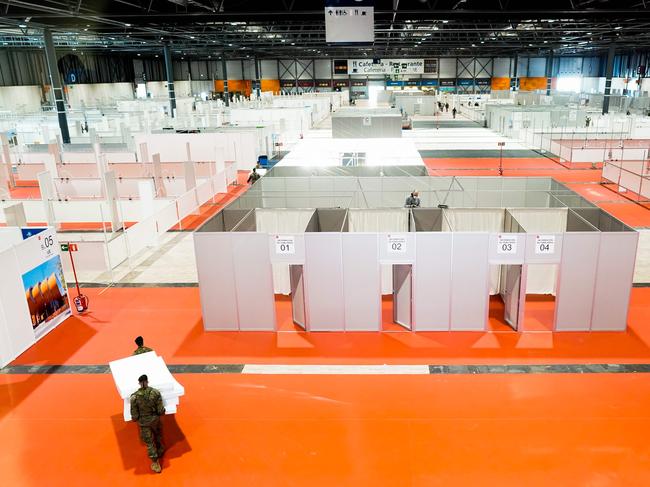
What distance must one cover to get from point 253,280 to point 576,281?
636 cm

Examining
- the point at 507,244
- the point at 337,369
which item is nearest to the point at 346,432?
the point at 337,369

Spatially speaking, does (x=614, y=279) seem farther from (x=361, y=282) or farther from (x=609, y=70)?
(x=609, y=70)

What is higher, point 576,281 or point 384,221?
point 384,221

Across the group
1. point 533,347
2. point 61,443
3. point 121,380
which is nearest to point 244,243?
point 121,380

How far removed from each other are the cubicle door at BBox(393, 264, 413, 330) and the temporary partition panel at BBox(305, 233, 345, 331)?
1191 millimetres

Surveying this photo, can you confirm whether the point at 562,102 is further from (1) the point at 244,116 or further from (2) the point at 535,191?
(2) the point at 535,191

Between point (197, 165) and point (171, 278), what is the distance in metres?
11.5

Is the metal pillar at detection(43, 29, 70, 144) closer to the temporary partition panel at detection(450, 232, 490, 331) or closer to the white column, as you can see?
the white column

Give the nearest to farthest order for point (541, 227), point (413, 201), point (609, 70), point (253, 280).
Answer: point (253, 280) → point (541, 227) → point (413, 201) → point (609, 70)

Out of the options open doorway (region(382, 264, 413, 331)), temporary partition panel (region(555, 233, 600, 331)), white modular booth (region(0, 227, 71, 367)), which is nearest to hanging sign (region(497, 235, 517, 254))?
temporary partition panel (region(555, 233, 600, 331))

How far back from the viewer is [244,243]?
1007cm

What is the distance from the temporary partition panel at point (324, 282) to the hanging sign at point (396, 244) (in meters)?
0.98

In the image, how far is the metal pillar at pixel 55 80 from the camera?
26938 mm

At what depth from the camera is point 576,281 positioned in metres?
9.95
